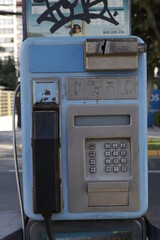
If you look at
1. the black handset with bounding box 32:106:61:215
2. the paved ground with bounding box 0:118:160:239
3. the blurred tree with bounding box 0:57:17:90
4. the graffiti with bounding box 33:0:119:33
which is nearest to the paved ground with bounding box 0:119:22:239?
the paved ground with bounding box 0:118:160:239

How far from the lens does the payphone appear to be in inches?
85.9

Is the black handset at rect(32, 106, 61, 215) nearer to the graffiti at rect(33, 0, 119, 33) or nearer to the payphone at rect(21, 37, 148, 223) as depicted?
the payphone at rect(21, 37, 148, 223)

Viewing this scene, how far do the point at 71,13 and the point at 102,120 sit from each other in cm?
65

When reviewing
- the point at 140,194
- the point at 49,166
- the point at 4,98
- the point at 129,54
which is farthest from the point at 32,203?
the point at 4,98

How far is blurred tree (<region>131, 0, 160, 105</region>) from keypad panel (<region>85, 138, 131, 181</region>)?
20.6ft

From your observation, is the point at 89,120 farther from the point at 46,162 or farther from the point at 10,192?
the point at 10,192

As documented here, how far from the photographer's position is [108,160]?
2.22m

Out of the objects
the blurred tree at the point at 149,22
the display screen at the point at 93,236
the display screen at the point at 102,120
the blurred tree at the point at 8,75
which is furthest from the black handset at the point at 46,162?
the blurred tree at the point at 8,75

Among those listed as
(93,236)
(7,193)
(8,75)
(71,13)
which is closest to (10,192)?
(7,193)

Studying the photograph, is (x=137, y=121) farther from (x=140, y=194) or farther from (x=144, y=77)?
(x=140, y=194)

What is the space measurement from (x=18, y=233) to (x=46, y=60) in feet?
2.99

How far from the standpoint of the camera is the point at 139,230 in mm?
2340

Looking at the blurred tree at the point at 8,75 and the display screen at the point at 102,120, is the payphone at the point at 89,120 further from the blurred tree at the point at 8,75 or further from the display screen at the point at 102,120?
the blurred tree at the point at 8,75

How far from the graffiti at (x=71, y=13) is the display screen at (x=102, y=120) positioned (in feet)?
1.86
